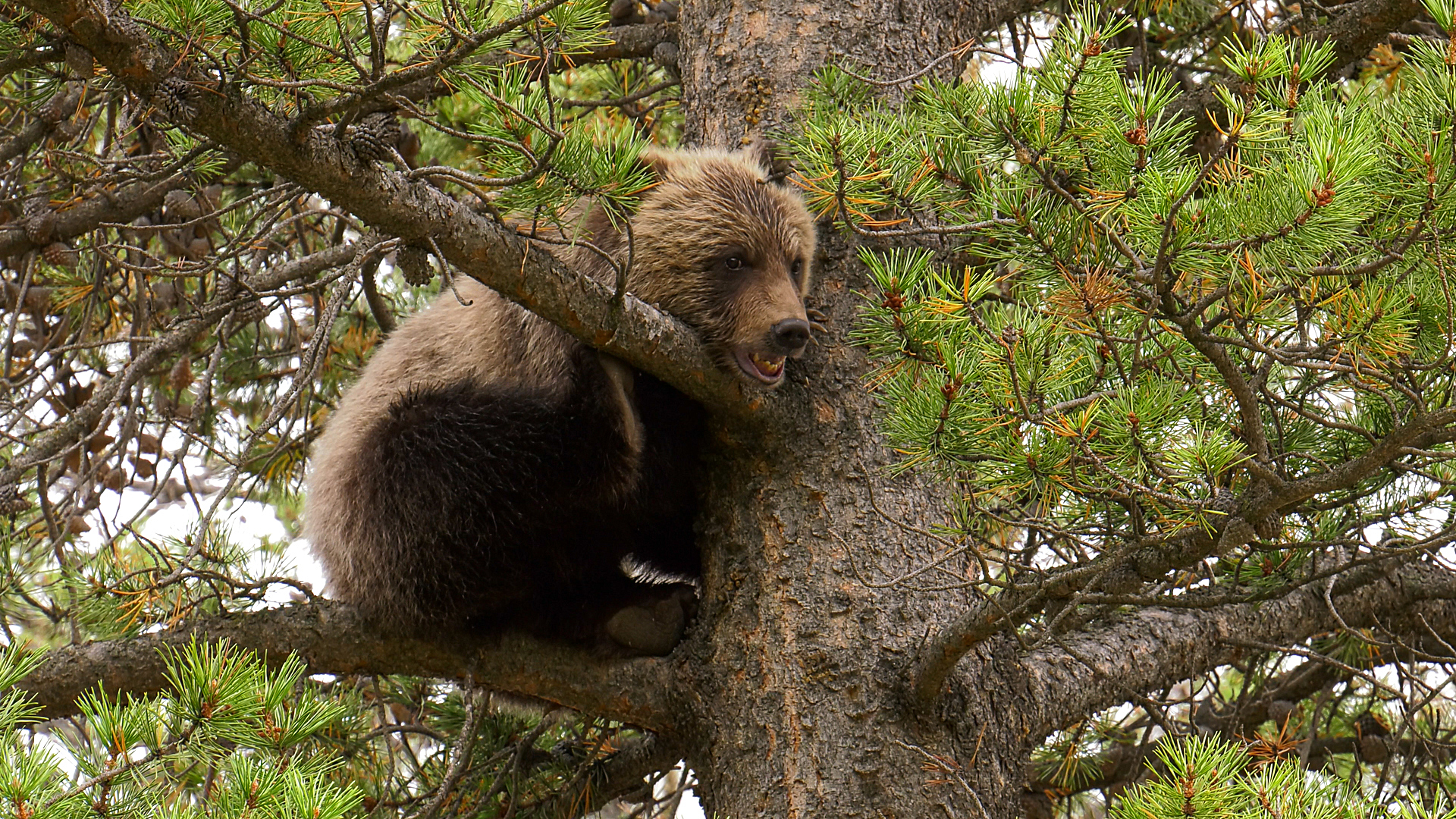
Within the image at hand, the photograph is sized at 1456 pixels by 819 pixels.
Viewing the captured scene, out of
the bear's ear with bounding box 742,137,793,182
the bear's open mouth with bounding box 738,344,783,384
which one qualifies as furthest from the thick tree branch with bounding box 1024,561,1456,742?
the bear's ear with bounding box 742,137,793,182

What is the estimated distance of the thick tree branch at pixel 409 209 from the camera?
197 cm

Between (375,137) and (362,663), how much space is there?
1637mm

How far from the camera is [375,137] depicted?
2.33 m

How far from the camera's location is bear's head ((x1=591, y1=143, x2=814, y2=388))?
366 centimetres

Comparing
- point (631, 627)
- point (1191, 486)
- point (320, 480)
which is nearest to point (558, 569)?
point (631, 627)

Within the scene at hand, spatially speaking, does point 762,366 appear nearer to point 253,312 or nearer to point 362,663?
point 362,663

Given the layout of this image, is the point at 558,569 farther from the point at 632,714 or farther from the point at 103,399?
the point at 103,399

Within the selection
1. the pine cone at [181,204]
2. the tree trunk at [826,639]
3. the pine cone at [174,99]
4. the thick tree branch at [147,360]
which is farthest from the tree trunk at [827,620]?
the pine cone at [181,204]

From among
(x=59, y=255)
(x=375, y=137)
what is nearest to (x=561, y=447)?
(x=375, y=137)

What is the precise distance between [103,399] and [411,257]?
1.73 m

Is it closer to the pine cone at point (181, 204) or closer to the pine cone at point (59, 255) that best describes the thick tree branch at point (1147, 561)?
the pine cone at point (181, 204)

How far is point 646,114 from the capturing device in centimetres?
501

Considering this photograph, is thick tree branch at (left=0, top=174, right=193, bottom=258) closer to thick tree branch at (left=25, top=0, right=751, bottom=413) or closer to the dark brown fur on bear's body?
the dark brown fur on bear's body

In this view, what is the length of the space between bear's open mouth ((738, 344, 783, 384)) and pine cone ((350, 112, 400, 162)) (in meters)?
1.12
